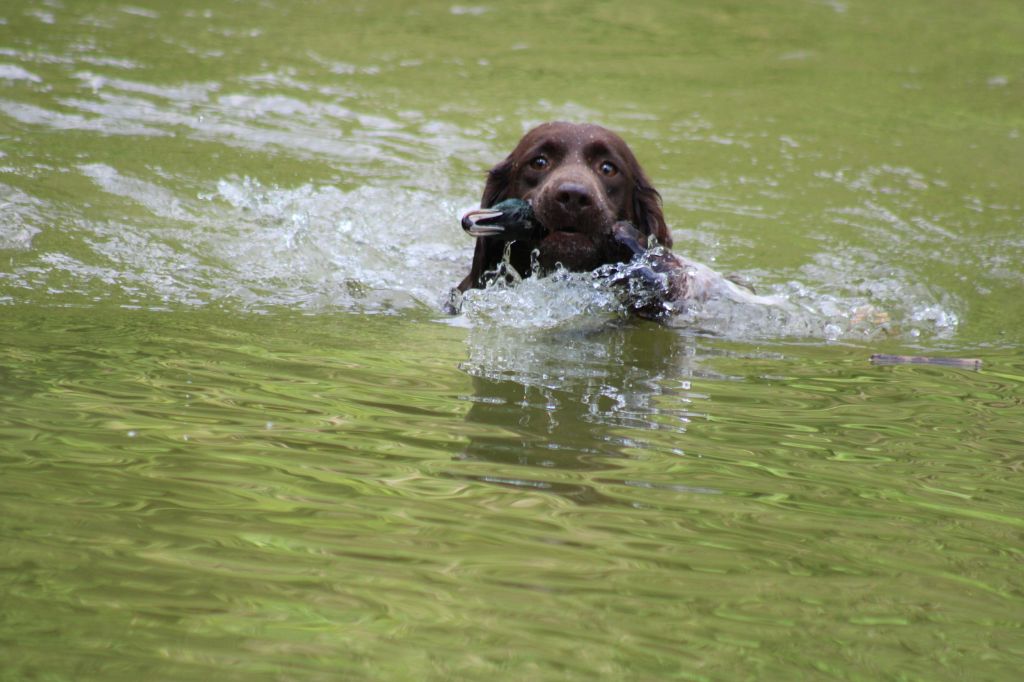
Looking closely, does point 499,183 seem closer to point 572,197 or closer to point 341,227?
point 572,197

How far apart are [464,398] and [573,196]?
1316 millimetres

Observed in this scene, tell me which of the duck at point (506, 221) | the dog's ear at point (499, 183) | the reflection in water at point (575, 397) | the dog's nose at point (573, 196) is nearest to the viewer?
the reflection in water at point (575, 397)

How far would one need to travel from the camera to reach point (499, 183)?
5195 mm

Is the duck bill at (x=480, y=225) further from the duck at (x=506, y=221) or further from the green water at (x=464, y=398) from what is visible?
the green water at (x=464, y=398)

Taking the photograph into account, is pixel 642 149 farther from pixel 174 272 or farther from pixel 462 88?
pixel 174 272

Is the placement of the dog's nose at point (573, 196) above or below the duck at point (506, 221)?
above

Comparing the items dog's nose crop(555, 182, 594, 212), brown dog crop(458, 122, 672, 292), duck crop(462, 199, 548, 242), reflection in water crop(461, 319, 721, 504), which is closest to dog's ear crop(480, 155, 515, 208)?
brown dog crop(458, 122, 672, 292)

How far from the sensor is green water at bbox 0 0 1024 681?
6.46 ft

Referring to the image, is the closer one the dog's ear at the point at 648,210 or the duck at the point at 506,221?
the duck at the point at 506,221

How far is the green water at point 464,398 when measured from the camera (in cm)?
197

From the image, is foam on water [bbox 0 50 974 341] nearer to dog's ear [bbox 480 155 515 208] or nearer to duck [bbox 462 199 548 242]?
duck [bbox 462 199 548 242]

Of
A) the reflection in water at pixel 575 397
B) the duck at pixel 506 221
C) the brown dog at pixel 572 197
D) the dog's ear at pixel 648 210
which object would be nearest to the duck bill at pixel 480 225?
the duck at pixel 506 221

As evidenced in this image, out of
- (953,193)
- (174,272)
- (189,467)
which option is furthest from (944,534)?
(953,193)

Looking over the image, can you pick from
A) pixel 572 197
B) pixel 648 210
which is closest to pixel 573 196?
pixel 572 197
